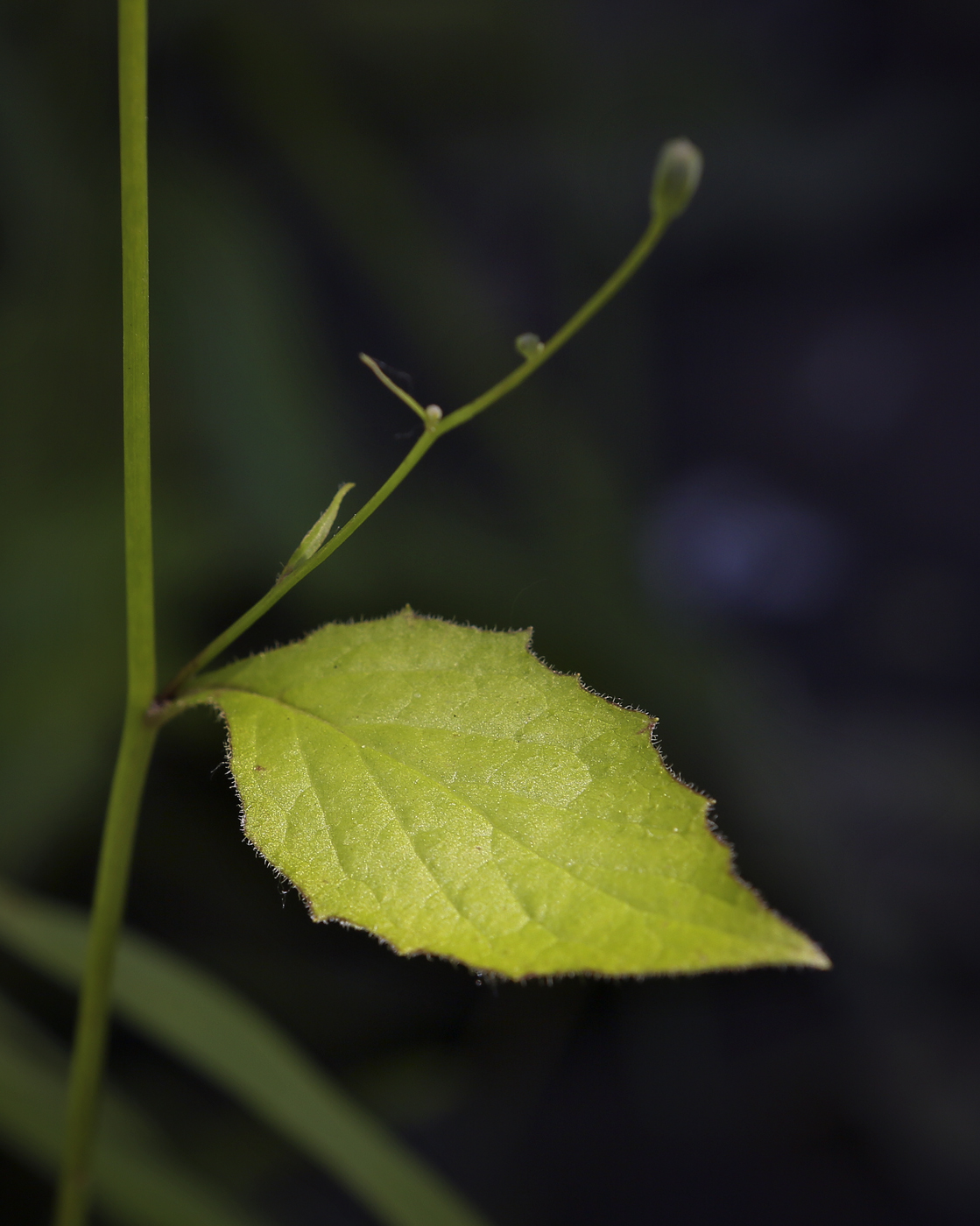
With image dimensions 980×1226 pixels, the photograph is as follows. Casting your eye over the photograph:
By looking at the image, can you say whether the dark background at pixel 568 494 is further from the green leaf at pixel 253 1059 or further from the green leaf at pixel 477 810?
the green leaf at pixel 477 810

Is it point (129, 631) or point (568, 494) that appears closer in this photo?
point (129, 631)

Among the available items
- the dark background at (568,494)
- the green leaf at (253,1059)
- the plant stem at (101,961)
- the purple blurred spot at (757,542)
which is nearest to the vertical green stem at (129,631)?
the plant stem at (101,961)

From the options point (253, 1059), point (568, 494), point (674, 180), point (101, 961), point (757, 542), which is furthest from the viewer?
point (757, 542)

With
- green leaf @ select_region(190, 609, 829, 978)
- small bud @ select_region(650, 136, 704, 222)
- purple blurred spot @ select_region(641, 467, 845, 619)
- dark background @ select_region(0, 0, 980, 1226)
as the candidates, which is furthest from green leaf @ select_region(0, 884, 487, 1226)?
purple blurred spot @ select_region(641, 467, 845, 619)

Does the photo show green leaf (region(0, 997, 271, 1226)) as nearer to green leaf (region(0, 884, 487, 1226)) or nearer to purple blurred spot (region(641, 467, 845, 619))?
green leaf (region(0, 884, 487, 1226))

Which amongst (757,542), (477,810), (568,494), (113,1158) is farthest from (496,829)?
(757,542)

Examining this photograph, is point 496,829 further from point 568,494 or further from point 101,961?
point 568,494
